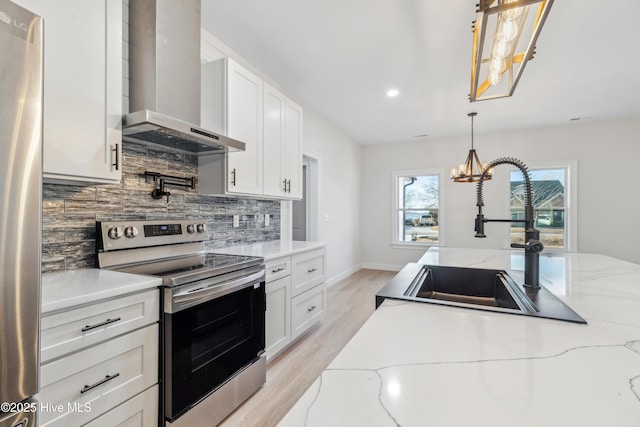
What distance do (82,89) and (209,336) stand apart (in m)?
1.38

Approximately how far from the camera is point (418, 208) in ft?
19.6

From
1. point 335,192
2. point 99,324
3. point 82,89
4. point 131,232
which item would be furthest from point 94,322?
point 335,192

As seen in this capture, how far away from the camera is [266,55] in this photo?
9.11ft

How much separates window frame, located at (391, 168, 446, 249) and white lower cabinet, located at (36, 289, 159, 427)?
5.19 meters

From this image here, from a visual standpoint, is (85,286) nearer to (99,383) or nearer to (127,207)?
(99,383)

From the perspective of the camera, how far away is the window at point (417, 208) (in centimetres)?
582

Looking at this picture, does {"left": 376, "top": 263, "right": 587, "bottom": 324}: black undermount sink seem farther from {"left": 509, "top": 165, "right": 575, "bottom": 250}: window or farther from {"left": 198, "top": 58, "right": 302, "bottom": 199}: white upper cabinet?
{"left": 509, "top": 165, "right": 575, "bottom": 250}: window

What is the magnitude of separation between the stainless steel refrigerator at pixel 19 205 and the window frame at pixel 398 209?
5718mm

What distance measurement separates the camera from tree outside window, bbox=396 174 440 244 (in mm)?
5832

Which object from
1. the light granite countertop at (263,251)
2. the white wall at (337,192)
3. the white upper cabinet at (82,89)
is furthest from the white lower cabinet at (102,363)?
the white wall at (337,192)

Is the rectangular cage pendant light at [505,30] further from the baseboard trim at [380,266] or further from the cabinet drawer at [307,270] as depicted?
the baseboard trim at [380,266]

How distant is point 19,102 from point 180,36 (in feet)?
4.47

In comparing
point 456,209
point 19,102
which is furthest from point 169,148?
point 456,209

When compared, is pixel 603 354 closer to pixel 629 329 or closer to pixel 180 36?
pixel 629 329
